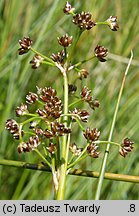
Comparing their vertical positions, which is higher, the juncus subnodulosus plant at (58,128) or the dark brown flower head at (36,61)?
the dark brown flower head at (36,61)

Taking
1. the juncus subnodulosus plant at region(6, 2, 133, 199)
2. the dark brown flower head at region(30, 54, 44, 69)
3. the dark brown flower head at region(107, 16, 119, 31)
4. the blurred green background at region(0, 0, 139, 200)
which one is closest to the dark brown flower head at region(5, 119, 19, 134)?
the juncus subnodulosus plant at region(6, 2, 133, 199)

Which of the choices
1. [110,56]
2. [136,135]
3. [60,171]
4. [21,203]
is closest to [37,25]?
[110,56]

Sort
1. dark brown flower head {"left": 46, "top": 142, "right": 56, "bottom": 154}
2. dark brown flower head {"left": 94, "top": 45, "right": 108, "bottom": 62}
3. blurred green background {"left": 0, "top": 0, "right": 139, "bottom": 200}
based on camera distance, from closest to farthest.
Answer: dark brown flower head {"left": 46, "top": 142, "right": 56, "bottom": 154}, dark brown flower head {"left": 94, "top": 45, "right": 108, "bottom": 62}, blurred green background {"left": 0, "top": 0, "right": 139, "bottom": 200}

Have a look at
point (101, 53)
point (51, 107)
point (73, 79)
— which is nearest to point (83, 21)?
point (101, 53)

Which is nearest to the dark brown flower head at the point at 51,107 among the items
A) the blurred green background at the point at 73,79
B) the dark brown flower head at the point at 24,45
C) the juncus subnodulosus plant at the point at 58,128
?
the juncus subnodulosus plant at the point at 58,128

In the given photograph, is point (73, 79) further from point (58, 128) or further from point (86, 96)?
point (58, 128)

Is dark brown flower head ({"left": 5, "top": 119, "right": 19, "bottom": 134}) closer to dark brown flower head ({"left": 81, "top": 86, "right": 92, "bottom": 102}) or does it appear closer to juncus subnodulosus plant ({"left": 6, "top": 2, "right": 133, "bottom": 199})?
juncus subnodulosus plant ({"left": 6, "top": 2, "right": 133, "bottom": 199})

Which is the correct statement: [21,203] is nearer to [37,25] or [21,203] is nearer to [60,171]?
[60,171]

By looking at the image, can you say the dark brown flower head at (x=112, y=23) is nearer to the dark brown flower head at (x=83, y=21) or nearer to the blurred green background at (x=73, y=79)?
the dark brown flower head at (x=83, y=21)
